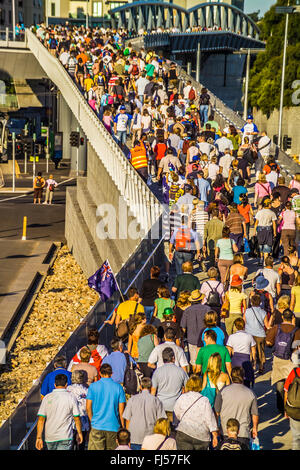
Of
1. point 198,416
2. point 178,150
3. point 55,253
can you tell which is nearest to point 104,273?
point 198,416

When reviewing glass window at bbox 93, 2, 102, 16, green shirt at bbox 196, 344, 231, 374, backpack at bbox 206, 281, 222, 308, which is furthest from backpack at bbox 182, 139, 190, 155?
glass window at bbox 93, 2, 102, 16

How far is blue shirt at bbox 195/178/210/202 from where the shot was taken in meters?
18.4

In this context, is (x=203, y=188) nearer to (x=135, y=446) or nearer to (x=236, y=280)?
(x=236, y=280)

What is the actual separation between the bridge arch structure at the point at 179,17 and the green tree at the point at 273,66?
36.1 m

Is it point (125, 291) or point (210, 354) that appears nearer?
point (210, 354)

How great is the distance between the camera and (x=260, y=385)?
Result: 11984 millimetres

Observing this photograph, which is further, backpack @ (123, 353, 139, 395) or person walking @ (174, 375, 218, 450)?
backpack @ (123, 353, 139, 395)

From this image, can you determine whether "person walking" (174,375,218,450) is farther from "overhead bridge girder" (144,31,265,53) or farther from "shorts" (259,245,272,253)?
"overhead bridge girder" (144,31,265,53)

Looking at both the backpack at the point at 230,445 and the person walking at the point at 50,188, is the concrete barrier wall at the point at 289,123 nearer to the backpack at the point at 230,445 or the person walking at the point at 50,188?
the person walking at the point at 50,188

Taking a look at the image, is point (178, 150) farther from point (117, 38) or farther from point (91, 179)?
point (117, 38)

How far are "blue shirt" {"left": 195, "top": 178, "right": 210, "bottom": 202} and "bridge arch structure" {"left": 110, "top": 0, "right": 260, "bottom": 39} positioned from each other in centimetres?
8315

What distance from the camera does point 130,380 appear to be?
33.3 ft

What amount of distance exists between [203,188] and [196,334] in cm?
732

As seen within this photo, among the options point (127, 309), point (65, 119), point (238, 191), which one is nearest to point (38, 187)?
point (65, 119)
